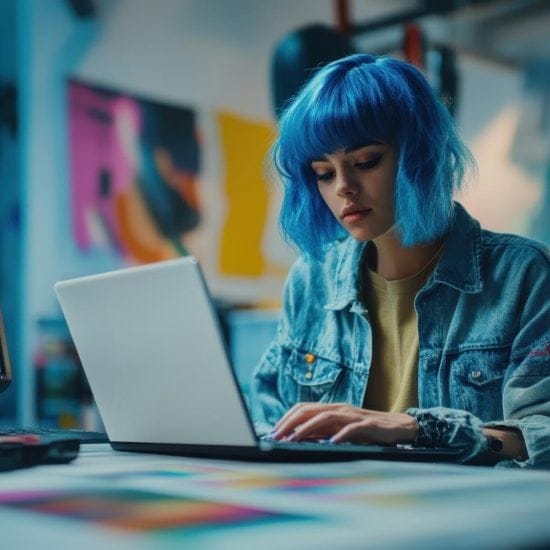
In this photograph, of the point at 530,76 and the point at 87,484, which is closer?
the point at 87,484

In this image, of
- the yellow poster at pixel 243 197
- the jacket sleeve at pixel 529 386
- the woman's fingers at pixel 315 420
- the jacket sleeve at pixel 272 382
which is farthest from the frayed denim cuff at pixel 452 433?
the yellow poster at pixel 243 197

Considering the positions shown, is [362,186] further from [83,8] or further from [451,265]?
[83,8]

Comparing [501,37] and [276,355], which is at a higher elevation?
[501,37]

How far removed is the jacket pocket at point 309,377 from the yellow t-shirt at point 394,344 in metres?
0.07

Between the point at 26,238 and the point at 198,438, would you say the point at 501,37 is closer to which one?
the point at 26,238

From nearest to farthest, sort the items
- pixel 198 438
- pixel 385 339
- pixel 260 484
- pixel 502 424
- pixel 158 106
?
1. pixel 260 484
2. pixel 198 438
3. pixel 502 424
4. pixel 385 339
5. pixel 158 106

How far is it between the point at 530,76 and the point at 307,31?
1124mm

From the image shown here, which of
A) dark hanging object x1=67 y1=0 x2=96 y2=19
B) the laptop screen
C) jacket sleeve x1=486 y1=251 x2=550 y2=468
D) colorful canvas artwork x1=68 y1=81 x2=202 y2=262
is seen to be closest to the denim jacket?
jacket sleeve x1=486 y1=251 x2=550 y2=468

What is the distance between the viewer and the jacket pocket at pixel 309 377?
5.31ft

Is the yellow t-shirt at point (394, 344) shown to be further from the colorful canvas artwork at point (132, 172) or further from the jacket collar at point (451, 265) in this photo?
the colorful canvas artwork at point (132, 172)

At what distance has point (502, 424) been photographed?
1260 mm

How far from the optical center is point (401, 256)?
5.35 ft

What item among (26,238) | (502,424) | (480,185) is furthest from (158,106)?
(502,424)

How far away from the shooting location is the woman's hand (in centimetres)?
110
